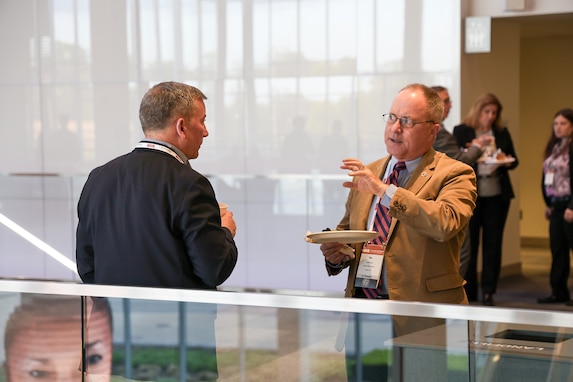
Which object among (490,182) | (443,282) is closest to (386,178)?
(443,282)

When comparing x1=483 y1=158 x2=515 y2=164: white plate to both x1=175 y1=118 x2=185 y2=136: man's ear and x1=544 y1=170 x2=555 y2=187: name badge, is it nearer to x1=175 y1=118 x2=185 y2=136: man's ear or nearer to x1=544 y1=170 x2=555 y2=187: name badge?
x1=544 y1=170 x2=555 y2=187: name badge

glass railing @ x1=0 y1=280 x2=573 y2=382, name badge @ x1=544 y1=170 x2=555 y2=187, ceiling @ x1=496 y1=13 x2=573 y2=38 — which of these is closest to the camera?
glass railing @ x1=0 y1=280 x2=573 y2=382

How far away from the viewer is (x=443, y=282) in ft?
12.5

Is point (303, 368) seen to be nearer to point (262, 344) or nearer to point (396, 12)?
point (262, 344)

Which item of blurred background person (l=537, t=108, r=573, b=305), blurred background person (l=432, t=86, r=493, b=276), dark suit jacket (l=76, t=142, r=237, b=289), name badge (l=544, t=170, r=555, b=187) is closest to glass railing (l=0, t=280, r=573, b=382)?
dark suit jacket (l=76, t=142, r=237, b=289)

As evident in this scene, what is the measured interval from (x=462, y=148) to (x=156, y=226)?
212 inches

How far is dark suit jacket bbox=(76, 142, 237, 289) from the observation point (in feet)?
11.6

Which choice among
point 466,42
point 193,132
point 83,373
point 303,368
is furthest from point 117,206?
point 466,42

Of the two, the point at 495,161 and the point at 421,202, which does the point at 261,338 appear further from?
the point at 495,161

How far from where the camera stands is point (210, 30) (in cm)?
1012

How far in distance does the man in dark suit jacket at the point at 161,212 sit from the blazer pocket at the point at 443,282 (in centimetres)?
75

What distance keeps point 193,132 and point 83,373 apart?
969 millimetres

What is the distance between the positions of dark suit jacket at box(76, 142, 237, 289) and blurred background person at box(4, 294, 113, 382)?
0.17m

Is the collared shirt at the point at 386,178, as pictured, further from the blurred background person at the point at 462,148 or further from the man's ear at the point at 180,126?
the blurred background person at the point at 462,148
